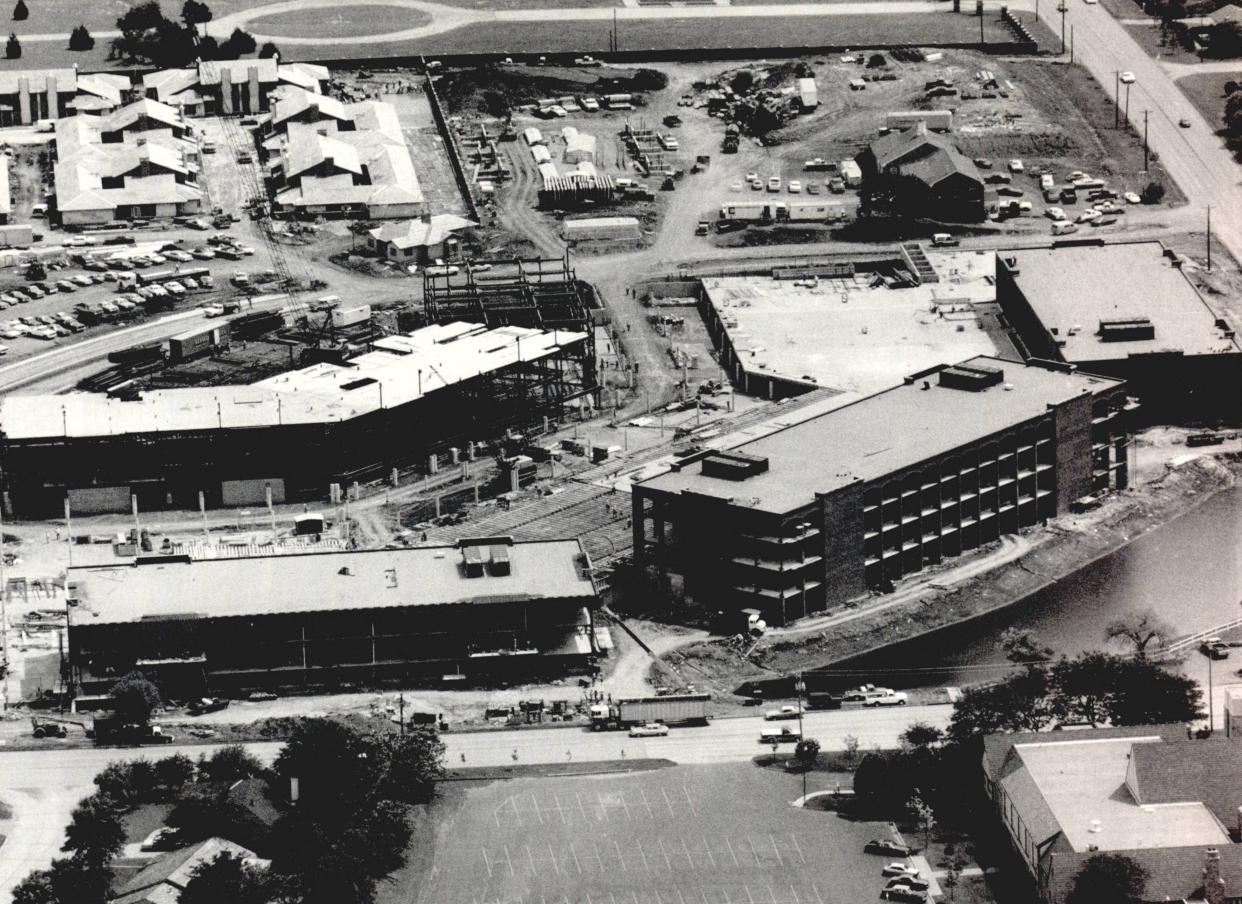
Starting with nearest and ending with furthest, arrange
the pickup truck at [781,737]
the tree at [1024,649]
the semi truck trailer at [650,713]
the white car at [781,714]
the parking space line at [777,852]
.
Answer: the parking space line at [777,852] < the pickup truck at [781,737] < the semi truck trailer at [650,713] < the white car at [781,714] < the tree at [1024,649]

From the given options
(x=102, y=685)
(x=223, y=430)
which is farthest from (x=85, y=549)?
(x=102, y=685)

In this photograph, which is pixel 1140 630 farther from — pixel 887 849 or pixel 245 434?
pixel 245 434

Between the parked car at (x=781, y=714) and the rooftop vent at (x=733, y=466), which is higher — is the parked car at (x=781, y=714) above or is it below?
below

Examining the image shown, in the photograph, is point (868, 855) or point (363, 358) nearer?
point (868, 855)

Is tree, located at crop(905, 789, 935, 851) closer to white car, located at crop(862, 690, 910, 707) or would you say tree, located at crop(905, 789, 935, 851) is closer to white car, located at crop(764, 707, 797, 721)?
white car, located at crop(764, 707, 797, 721)

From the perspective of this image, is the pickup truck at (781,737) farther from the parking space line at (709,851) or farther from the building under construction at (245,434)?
the building under construction at (245,434)

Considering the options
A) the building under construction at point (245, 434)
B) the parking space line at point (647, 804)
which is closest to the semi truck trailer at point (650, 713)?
the parking space line at point (647, 804)

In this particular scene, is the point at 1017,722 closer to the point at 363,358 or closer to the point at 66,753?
the point at 66,753
